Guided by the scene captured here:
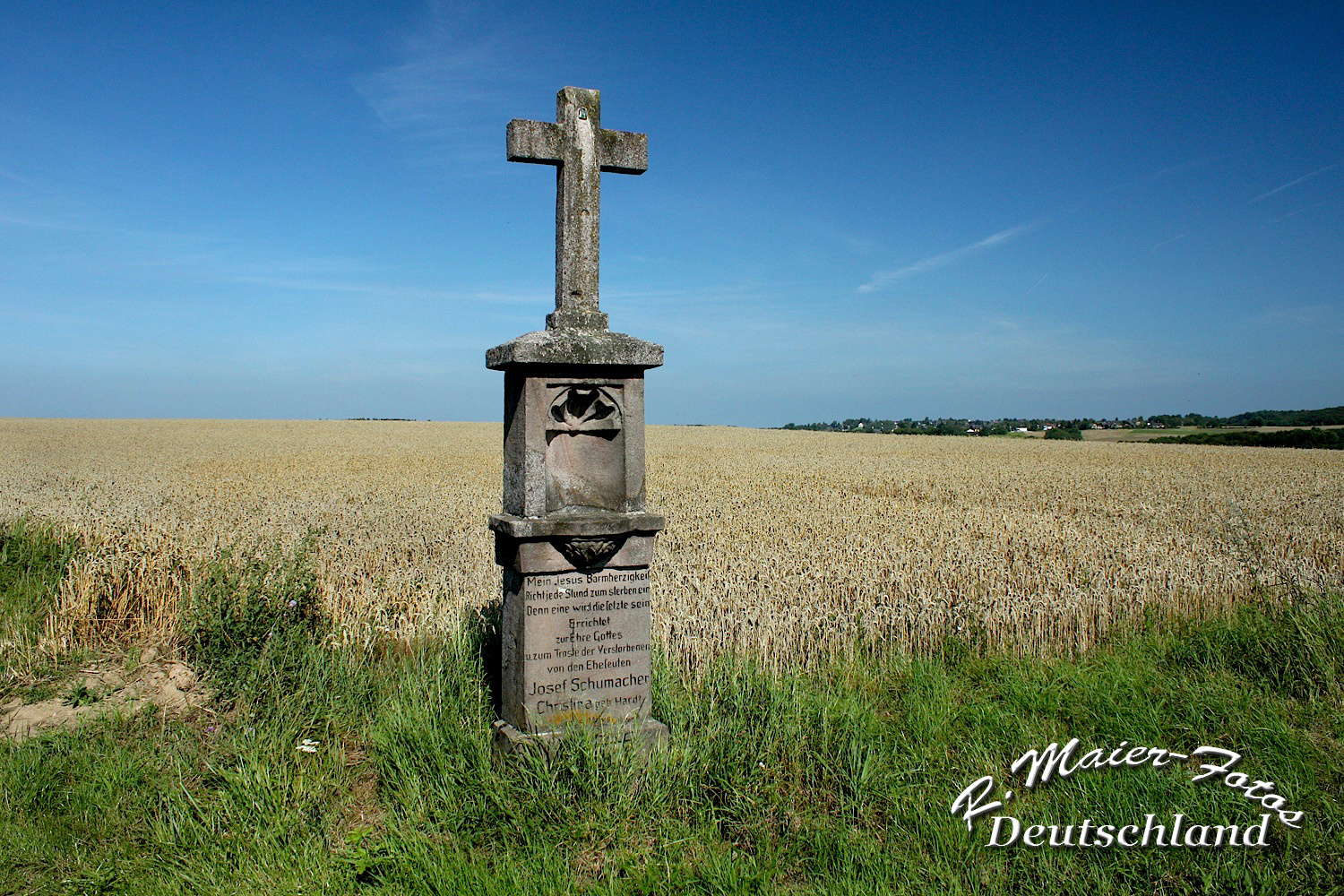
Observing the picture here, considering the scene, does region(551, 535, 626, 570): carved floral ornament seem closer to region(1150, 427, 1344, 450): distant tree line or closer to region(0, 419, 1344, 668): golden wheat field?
region(0, 419, 1344, 668): golden wheat field

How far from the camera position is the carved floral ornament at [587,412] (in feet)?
15.3

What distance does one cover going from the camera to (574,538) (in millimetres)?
4555

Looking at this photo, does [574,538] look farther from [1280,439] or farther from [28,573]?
[1280,439]

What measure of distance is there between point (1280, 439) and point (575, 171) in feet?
208

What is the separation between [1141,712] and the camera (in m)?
5.12

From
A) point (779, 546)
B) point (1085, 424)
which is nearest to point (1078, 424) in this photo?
point (1085, 424)

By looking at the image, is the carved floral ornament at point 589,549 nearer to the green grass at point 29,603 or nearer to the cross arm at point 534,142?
the cross arm at point 534,142

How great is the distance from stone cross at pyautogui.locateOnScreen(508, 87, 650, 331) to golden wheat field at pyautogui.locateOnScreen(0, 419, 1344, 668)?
300 centimetres

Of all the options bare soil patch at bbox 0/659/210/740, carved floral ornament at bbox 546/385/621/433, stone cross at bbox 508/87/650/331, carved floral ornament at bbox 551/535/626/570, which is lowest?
bare soil patch at bbox 0/659/210/740

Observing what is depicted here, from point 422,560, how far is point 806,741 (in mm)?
6721

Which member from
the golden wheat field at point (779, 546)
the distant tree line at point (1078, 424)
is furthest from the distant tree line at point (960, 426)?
the golden wheat field at point (779, 546)

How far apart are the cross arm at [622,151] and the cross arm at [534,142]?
0.92 feet

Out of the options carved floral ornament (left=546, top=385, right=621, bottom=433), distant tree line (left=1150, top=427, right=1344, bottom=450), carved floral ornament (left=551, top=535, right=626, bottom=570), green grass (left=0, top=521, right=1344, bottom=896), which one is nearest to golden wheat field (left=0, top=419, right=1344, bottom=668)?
green grass (left=0, top=521, right=1344, bottom=896)

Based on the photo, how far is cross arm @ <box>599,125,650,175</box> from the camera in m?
4.99
